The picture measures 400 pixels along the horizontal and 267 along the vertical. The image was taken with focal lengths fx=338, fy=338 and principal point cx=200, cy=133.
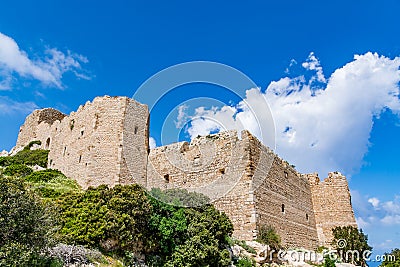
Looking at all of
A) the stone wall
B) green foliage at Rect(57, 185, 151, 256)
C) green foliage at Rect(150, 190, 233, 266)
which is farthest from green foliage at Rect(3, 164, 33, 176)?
green foliage at Rect(150, 190, 233, 266)

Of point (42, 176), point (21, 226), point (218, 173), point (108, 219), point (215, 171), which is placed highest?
point (42, 176)

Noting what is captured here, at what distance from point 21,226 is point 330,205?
2270 centimetres

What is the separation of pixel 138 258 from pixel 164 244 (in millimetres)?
1097

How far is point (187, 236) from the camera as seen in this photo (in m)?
12.3

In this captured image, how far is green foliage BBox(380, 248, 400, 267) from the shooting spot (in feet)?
50.7

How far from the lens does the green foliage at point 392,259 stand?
15.5 m

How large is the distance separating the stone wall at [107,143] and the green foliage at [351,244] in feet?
44.6

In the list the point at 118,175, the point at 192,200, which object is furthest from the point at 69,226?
the point at 118,175

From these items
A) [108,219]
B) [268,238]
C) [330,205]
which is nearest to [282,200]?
[268,238]

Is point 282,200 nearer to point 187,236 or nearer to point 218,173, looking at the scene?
point 218,173

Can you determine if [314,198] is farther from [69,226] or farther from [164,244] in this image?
[69,226]

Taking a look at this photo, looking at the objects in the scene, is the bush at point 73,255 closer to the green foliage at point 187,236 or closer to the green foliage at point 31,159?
the green foliage at point 187,236

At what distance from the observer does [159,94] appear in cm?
1470

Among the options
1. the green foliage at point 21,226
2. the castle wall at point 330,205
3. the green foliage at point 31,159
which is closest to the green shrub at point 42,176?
the green foliage at point 31,159
